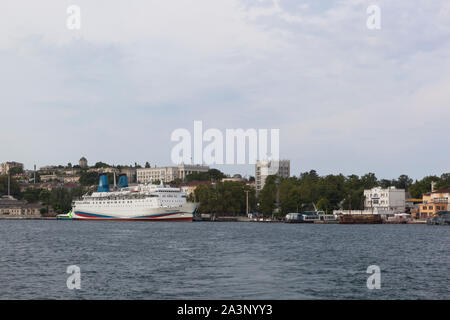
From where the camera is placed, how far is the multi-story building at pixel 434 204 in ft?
382

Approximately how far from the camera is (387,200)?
13162 cm

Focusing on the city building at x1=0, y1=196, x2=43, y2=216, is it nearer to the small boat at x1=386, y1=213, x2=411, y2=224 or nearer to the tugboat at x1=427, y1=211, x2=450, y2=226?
the small boat at x1=386, y1=213, x2=411, y2=224

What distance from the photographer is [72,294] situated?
21547mm

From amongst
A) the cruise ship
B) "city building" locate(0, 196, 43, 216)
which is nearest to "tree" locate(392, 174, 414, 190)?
the cruise ship

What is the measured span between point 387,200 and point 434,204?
14.5m

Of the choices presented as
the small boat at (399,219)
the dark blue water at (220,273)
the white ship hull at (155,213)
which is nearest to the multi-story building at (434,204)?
the small boat at (399,219)

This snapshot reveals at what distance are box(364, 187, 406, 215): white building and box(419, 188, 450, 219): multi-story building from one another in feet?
27.4

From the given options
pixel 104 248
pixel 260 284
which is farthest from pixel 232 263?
pixel 104 248

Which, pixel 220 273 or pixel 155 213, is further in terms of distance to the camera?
pixel 155 213

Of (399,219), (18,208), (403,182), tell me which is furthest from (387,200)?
(18,208)

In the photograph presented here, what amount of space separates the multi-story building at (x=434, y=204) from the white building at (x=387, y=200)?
27.4 feet

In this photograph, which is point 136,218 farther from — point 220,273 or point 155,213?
point 220,273

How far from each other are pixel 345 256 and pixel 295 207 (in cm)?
9492
